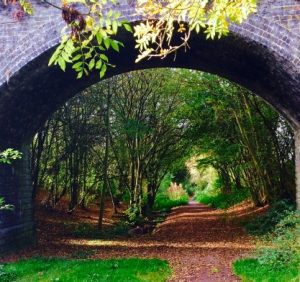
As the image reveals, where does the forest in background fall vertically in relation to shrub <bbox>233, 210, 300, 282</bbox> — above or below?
above

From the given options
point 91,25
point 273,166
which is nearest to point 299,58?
point 91,25

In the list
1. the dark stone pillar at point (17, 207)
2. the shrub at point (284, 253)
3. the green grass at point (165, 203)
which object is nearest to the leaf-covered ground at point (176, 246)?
the dark stone pillar at point (17, 207)

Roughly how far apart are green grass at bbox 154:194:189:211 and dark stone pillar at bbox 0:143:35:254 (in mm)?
15109

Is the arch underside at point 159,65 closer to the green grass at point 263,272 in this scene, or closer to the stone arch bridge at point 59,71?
the stone arch bridge at point 59,71

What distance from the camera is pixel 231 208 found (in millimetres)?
23016

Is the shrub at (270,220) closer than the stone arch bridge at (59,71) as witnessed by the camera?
No

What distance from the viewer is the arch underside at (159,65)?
830 cm

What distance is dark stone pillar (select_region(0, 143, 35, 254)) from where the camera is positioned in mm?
9711

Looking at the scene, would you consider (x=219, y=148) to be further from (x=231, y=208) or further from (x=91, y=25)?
(x=91, y=25)

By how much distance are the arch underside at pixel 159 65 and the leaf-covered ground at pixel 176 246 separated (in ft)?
10.5

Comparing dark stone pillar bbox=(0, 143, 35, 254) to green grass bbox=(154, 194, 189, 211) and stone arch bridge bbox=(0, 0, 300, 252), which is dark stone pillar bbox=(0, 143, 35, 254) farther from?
green grass bbox=(154, 194, 189, 211)

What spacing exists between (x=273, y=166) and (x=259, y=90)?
22.3 feet

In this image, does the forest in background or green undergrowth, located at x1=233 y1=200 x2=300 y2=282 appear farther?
the forest in background

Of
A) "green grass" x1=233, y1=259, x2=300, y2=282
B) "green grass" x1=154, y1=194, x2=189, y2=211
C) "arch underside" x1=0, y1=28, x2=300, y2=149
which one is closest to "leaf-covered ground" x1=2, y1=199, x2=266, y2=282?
"green grass" x1=233, y1=259, x2=300, y2=282
